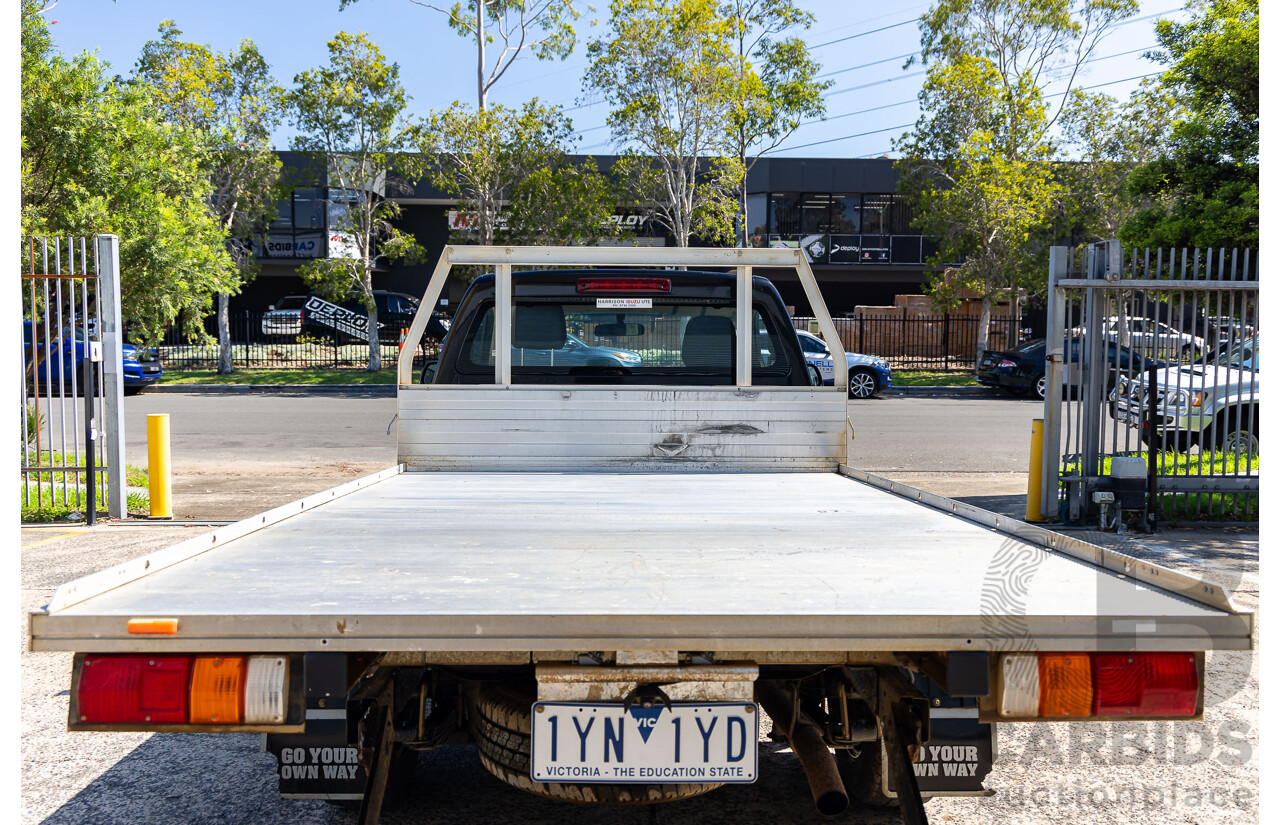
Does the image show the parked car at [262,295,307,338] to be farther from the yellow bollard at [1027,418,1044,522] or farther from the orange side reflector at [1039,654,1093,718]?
the orange side reflector at [1039,654,1093,718]

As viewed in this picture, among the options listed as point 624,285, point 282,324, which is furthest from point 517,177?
point 624,285

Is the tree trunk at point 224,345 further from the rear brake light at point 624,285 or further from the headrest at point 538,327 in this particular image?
the rear brake light at point 624,285

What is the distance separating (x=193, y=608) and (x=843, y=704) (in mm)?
1580

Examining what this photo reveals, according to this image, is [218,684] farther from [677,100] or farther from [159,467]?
[677,100]

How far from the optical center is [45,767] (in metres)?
3.62

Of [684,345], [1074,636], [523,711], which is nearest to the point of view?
[1074,636]

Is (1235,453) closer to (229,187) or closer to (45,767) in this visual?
(45,767)

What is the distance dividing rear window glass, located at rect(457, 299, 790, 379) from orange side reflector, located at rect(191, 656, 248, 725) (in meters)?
3.10

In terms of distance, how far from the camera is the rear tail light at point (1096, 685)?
2115mm

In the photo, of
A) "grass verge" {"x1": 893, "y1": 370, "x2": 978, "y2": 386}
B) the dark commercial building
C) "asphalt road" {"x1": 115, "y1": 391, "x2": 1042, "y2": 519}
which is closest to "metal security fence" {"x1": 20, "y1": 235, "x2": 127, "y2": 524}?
"asphalt road" {"x1": 115, "y1": 391, "x2": 1042, "y2": 519}

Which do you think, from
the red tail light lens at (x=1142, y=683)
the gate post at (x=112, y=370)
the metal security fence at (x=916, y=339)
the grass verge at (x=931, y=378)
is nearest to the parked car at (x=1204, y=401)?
the red tail light lens at (x=1142, y=683)

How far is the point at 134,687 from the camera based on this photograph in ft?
6.85

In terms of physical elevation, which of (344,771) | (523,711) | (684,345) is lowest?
(344,771)

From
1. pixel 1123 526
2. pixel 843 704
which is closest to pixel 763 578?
pixel 843 704
